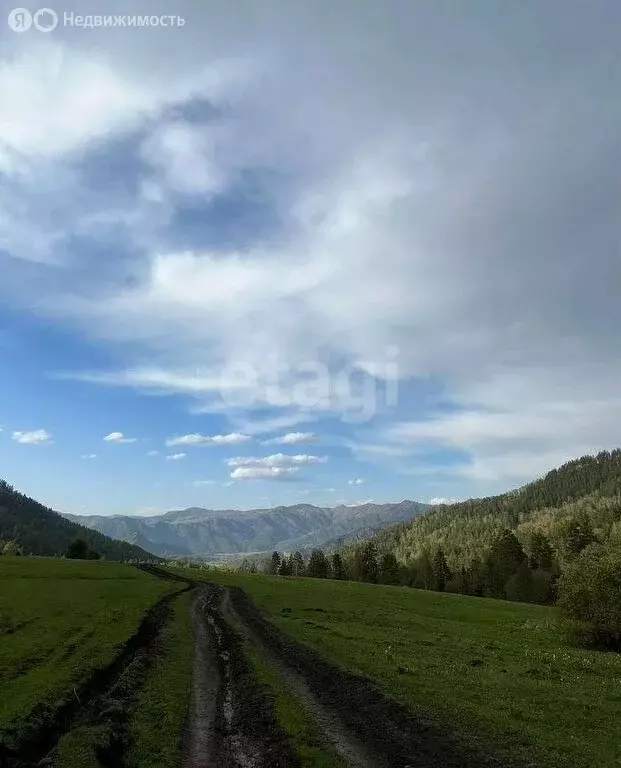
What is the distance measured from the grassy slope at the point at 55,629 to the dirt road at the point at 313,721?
715 cm

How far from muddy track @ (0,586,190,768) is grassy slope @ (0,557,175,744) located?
0.52 m

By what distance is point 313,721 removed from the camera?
21344 mm

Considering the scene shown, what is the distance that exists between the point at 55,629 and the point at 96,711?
78.5 feet

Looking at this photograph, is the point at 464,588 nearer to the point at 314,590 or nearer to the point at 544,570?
the point at 544,570

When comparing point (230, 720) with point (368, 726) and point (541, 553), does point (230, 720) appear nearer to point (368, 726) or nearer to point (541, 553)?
point (368, 726)

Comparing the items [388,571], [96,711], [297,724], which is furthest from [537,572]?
[96,711]

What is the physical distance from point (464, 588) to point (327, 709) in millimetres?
116309

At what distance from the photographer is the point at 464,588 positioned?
5002 inches

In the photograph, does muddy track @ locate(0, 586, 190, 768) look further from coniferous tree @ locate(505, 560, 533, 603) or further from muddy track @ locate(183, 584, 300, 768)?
coniferous tree @ locate(505, 560, 533, 603)

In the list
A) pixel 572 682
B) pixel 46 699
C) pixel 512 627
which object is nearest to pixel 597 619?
pixel 512 627

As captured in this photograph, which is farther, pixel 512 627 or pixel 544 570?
pixel 544 570

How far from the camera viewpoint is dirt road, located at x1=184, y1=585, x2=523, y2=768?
17.7 metres

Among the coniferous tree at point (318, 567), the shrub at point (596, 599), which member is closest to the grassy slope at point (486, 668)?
the shrub at point (596, 599)

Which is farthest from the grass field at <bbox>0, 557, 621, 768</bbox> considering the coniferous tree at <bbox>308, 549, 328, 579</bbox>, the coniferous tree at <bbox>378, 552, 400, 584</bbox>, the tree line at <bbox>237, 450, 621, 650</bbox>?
the coniferous tree at <bbox>308, 549, 328, 579</bbox>
